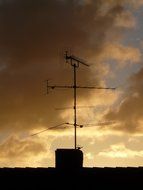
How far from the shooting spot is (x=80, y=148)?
83.9 feet
